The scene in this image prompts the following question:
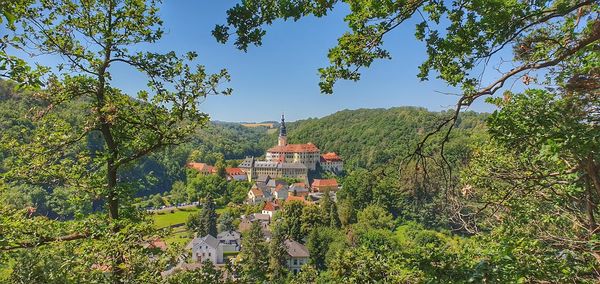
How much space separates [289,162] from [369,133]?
84.6ft

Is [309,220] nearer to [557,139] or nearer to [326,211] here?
[326,211]

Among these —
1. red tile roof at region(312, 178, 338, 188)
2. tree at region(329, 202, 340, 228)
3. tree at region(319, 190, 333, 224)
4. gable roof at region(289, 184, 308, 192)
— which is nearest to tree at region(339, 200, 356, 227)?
tree at region(329, 202, 340, 228)

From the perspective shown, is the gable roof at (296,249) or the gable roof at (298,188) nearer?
the gable roof at (296,249)

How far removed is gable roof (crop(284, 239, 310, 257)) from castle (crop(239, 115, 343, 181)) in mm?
43493

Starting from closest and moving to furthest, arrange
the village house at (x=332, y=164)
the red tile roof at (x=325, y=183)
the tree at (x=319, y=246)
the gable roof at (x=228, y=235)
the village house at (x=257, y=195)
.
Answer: the tree at (x=319, y=246), the gable roof at (x=228, y=235), the village house at (x=257, y=195), the red tile roof at (x=325, y=183), the village house at (x=332, y=164)

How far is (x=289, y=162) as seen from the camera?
272ft

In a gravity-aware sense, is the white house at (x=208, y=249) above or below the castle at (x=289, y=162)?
below

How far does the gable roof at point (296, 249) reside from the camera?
29445mm

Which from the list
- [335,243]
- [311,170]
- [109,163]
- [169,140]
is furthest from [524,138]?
[311,170]

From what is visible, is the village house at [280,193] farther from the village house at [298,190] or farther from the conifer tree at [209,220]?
the conifer tree at [209,220]

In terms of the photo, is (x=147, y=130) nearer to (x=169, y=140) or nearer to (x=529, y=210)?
(x=169, y=140)

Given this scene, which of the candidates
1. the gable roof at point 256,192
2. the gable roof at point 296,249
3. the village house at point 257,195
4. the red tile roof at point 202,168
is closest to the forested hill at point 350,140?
the red tile roof at point 202,168

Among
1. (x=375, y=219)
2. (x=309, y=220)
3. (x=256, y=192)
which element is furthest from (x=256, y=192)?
(x=309, y=220)

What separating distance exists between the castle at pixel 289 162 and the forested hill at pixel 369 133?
6352mm
